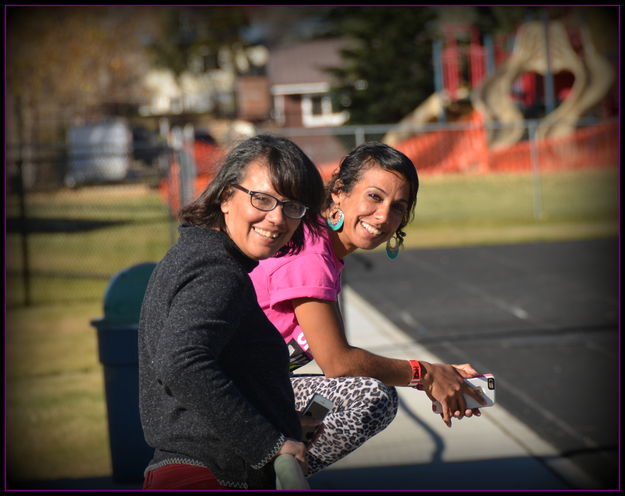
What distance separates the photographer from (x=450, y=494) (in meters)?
2.92

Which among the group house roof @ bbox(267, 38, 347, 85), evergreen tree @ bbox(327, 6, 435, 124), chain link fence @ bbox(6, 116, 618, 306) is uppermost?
house roof @ bbox(267, 38, 347, 85)

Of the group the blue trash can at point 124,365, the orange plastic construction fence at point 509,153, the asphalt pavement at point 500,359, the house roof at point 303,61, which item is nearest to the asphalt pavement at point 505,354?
the asphalt pavement at point 500,359

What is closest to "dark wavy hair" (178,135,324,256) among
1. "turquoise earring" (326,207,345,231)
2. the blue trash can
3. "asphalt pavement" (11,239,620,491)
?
"turquoise earring" (326,207,345,231)

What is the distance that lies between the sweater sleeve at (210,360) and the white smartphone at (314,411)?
0.31 meters

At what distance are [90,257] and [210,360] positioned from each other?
1335cm

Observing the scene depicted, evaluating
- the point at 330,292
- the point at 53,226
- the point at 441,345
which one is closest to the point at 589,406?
the point at 441,345

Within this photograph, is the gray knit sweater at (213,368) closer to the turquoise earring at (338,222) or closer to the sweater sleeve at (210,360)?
the sweater sleeve at (210,360)

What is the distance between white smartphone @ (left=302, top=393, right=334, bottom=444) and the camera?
7.43 ft

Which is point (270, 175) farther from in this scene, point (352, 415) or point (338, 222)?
point (352, 415)

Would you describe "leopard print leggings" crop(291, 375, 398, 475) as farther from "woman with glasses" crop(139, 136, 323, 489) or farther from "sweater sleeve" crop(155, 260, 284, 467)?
"sweater sleeve" crop(155, 260, 284, 467)

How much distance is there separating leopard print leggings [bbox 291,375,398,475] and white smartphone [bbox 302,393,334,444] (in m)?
0.02

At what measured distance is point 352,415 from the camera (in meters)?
2.23

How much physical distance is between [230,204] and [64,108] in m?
46.7

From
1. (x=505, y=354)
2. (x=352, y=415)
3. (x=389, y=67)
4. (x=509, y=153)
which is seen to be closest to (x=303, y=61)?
(x=389, y=67)
